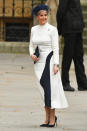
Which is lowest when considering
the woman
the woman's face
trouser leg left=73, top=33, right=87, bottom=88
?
trouser leg left=73, top=33, right=87, bottom=88

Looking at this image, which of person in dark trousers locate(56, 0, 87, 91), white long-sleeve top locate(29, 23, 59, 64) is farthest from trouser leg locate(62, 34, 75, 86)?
white long-sleeve top locate(29, 23, 59, 64)

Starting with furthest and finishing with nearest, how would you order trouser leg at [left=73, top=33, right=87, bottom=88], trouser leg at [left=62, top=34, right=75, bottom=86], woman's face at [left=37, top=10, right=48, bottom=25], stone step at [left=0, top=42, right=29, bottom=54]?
stone step at [left=0, top=42, right=29, bottom=54] → trouser leg at [left=73, top=33, right=87, bottom=88] → trouser leg at [left=62, top=34, right=75, bottom=86] → woman's face at [left=37, top=10, right=48, bottom=25]

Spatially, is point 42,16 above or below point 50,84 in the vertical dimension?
above

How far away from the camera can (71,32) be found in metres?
11.4

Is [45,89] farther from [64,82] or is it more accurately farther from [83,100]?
[64,82]

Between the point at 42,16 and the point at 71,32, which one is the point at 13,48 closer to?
the point at 71,32

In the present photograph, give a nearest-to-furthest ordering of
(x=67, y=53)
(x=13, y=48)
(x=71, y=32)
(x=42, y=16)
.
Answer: (x=42, y=16), (x=71, y=32), (x=67, y=53), (x=13, y=48)

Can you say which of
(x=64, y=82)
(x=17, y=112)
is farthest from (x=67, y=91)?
(x=17, y=112)

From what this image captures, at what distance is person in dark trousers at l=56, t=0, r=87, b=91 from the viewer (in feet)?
37.0

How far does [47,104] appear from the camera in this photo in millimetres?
8086

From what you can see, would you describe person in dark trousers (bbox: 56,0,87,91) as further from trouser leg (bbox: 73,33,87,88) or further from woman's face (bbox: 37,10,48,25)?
woman's face (bbox: 37,10,48,25)

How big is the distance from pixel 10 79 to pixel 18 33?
5.67 m

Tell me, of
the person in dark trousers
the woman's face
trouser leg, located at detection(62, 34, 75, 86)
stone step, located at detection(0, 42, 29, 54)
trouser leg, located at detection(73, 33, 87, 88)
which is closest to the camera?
the woman's face

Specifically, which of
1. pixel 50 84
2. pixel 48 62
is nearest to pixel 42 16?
pixel 48 62
